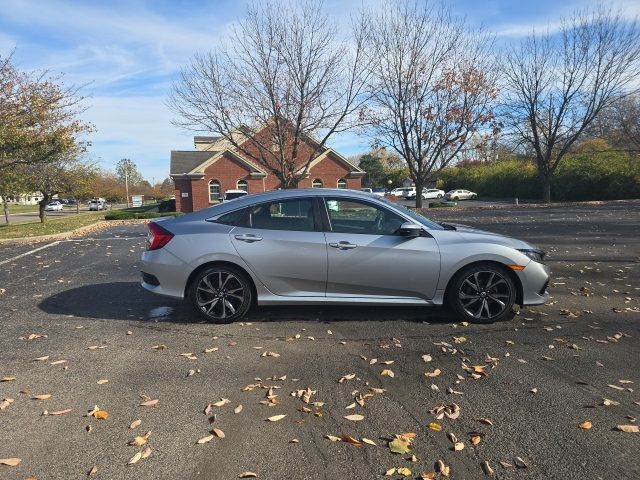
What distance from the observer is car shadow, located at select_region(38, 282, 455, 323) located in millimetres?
5609

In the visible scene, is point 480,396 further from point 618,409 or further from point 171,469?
point 171,469

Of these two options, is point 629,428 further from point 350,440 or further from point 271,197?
point 271,197

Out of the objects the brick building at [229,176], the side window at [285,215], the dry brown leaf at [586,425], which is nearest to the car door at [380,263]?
the side window at [285,215]

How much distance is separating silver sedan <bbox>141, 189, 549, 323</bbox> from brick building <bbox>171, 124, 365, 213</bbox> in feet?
125

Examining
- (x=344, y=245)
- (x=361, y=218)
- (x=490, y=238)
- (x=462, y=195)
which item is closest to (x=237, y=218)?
(x=344, y=245)

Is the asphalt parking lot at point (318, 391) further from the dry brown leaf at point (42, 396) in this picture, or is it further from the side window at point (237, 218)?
the side window at point (237, 218)

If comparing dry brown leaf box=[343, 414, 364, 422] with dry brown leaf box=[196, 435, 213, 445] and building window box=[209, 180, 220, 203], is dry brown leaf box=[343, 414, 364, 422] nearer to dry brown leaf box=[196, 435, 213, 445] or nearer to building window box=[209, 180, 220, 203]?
dry brown leaf box=[196, 435, 213, 445]

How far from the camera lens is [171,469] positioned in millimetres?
2715

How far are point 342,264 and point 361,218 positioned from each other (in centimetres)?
59

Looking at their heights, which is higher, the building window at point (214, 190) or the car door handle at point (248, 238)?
the building window at point (214, 190)

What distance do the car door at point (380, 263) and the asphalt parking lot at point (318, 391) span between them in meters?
0.39

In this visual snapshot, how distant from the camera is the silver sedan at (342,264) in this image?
17.4 ft

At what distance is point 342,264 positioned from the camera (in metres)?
5.29

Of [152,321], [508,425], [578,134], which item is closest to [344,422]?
[508,425]
